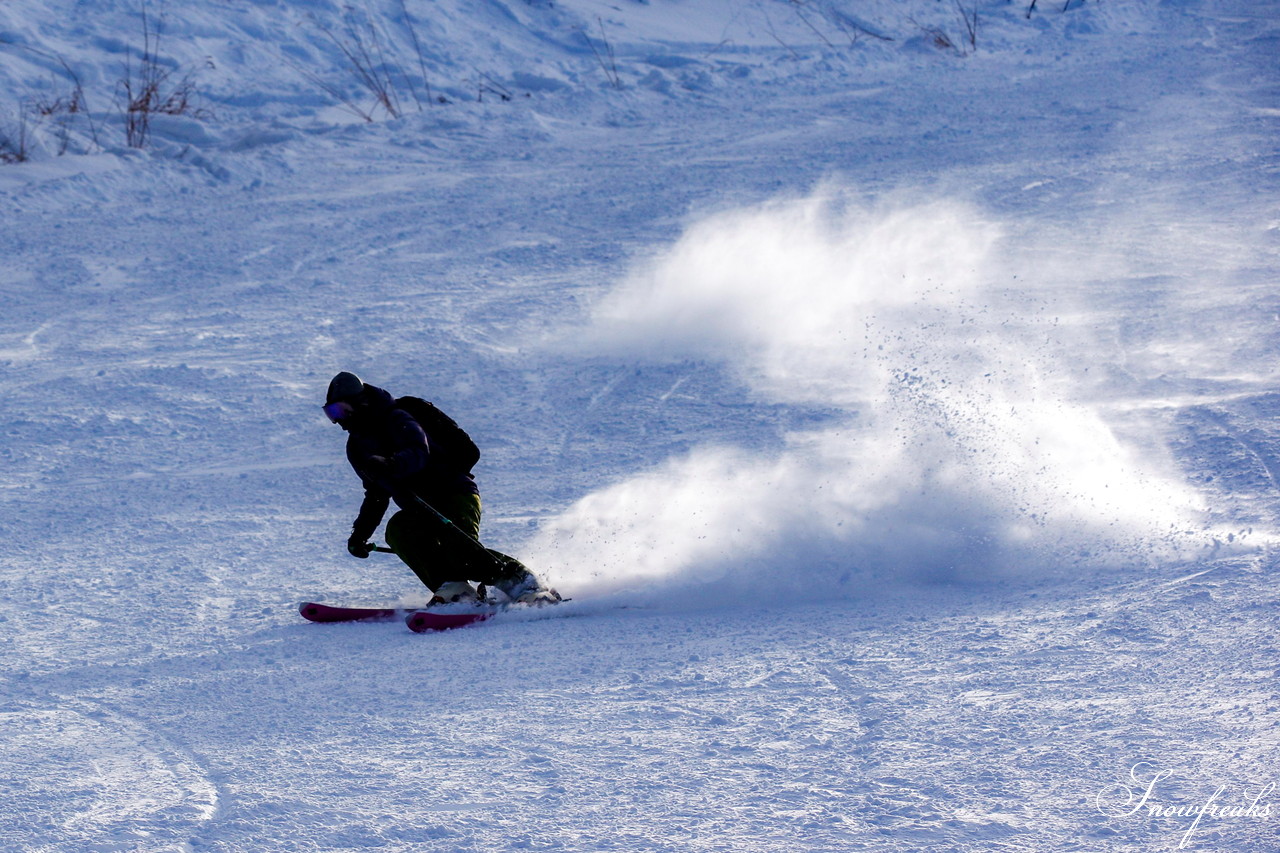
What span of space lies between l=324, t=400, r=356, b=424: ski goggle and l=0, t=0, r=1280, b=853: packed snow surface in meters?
0.97

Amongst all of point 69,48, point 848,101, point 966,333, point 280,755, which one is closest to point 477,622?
point 280,755

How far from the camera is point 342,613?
5.44 meters

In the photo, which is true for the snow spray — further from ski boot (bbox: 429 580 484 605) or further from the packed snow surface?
ski boot (bbox: 429 580 484 605)

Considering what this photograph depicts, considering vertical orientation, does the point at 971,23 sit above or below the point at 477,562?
above

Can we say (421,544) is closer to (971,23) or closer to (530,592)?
(530,592)

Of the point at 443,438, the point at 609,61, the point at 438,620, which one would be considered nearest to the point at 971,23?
the point at 609,61

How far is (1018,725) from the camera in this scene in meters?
3.68

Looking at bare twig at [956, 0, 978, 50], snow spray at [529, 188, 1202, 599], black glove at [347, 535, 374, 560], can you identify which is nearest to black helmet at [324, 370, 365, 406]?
black glove at [347, 535, 374, 560]

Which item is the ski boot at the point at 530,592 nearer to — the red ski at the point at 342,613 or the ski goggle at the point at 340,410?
the red ski at the point at 342,613

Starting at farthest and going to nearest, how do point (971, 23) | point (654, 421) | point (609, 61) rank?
point (971, 23) < point (609, 61) < point (654, 421)

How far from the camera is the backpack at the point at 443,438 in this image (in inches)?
215
